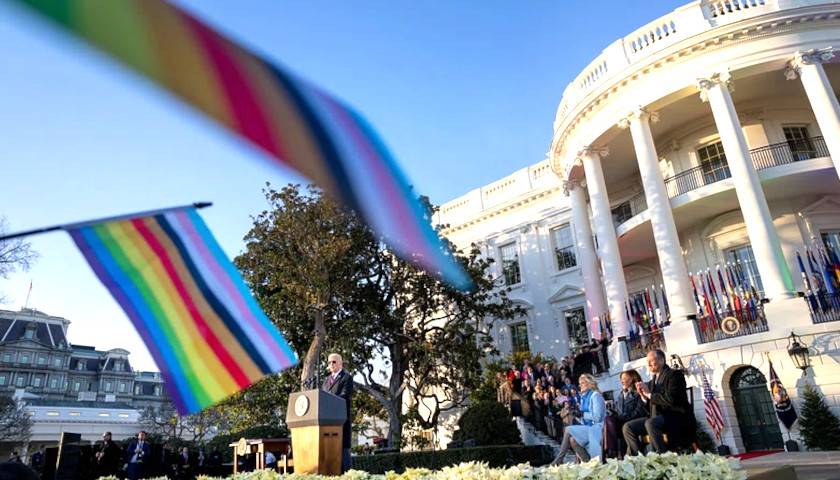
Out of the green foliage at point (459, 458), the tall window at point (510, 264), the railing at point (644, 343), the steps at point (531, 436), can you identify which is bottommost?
the green foliage at point (459, 458)

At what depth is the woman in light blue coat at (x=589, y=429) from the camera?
834 cm

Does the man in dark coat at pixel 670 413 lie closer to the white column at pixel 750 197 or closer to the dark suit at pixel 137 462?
the white column at pixel 750 197

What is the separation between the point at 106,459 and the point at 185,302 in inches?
502

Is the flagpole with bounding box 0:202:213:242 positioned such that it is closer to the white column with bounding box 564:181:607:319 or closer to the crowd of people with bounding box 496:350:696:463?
the crowd of people with bounding box 496:350:696:463

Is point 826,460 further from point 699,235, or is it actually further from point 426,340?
point 426,340

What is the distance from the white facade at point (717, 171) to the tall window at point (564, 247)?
6.87ft

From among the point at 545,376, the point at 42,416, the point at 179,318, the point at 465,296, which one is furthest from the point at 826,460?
the point at 42,416

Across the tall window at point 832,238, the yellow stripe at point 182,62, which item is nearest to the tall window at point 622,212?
Answer: the tall window at point 832,238

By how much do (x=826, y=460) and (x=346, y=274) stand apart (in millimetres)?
15312

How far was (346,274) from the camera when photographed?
68.1 feet

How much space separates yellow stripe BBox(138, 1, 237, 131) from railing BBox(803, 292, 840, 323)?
645 inches

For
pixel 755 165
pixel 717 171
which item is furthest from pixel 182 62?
pixel 717 171

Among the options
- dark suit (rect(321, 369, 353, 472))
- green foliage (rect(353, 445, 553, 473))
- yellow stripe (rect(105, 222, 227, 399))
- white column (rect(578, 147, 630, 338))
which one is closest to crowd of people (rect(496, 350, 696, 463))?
green foliage (rect(353, 445, 553, 473))

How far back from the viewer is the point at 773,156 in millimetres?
19141
